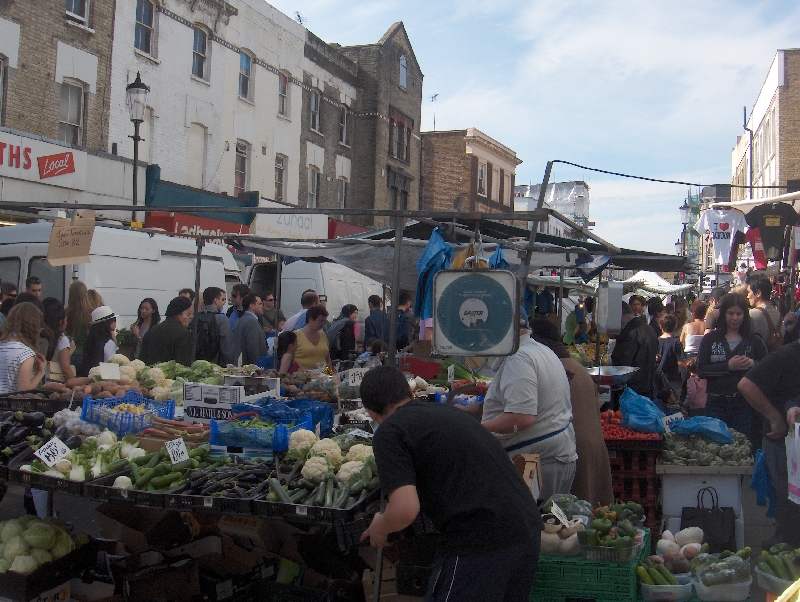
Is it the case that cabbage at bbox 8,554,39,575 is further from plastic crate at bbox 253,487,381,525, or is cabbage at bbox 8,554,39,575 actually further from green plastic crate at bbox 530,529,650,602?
green plastic crate at bbox 530,529,650,602

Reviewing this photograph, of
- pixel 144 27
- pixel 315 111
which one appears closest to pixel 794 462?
pixel 144 27

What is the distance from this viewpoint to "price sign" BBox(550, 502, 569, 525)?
177 inches

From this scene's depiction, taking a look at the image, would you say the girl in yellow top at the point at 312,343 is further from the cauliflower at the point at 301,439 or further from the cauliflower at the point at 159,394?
the cauliflower at the point at 301,439

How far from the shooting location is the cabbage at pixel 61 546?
488 centimetres

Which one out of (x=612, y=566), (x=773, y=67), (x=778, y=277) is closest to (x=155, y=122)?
(x=778, y=277)

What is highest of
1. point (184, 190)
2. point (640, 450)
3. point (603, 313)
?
point (184, 190)

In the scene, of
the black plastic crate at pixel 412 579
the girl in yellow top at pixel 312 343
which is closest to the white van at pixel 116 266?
the girl in yellow top at pixel 312 343

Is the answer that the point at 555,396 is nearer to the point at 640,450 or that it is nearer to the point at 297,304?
the point at 640,450

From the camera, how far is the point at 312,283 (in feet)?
58.7

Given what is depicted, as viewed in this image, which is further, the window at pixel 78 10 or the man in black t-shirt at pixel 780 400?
the window at pixel 78 10

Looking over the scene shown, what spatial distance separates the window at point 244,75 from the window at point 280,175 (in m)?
2.46

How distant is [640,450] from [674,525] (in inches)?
29.2

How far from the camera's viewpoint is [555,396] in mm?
5203

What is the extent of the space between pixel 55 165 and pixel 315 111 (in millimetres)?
12747
